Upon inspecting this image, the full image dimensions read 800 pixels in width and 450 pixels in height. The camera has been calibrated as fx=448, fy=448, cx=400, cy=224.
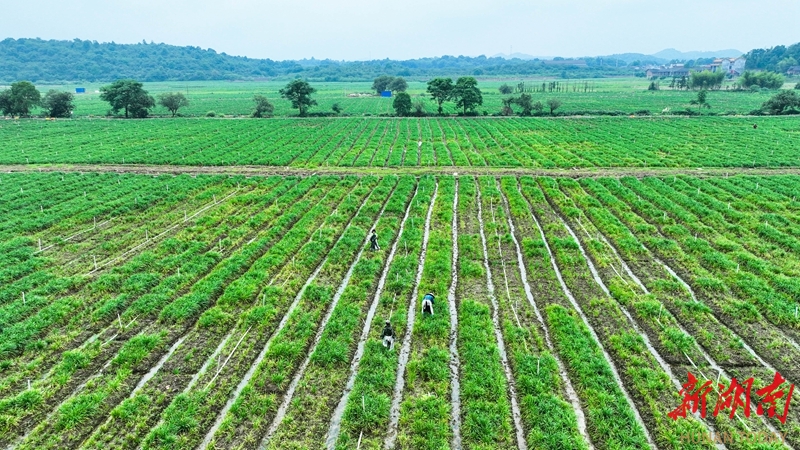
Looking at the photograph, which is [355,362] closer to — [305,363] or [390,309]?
[305,363]

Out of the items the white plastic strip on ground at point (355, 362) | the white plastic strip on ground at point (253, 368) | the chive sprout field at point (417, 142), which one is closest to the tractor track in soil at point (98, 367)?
the white plastic strip on ground at point (253, 368)

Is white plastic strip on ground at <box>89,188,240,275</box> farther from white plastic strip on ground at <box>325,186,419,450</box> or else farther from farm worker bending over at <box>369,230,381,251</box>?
white plastic strip on ground at <box>325,186,419,450</box>

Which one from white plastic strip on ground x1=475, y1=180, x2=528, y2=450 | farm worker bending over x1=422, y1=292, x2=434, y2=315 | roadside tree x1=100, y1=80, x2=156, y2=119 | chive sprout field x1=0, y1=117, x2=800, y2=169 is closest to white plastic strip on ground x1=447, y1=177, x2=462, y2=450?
farm worker bending over x1=422, y1=292, x2=434, y2=315

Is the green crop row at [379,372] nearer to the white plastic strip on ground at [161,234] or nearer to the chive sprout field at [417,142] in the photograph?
the white plastic strip on ground at [161,234]

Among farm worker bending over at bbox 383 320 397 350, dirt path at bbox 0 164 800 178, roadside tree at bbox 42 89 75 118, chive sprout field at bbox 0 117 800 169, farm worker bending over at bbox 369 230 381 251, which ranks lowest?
farm worker bending over at bbox 383 320 397 350

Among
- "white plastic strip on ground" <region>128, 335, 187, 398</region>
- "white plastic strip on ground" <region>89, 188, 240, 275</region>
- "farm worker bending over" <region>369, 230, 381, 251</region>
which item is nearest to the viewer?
"white plastic strip on ground" <region>128, 335, 187, 398</region>

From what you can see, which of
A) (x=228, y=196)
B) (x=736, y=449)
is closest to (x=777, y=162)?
(x=736, y=449)

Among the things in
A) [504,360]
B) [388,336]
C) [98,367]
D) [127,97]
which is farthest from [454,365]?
[127,97]
